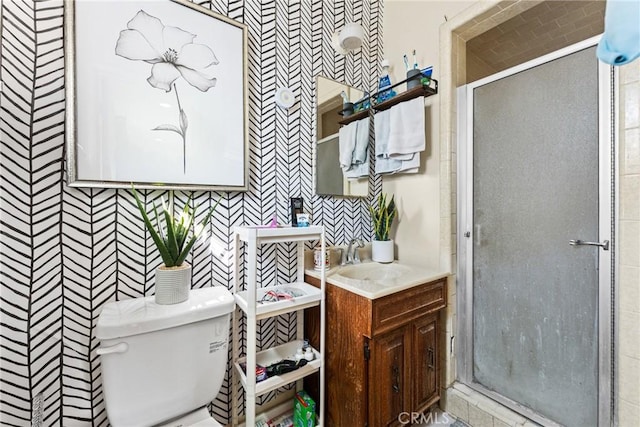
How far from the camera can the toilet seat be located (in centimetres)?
92

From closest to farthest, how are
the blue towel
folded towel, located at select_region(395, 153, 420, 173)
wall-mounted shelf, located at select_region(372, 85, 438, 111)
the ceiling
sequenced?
1. the blue towel
2. wall-mounted shelf, located at select_region(372, 85, 438, 111)
3. folded towel, located at select_region(395, 153, 420, 173)
4. the ceiling

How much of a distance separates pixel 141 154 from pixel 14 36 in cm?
47

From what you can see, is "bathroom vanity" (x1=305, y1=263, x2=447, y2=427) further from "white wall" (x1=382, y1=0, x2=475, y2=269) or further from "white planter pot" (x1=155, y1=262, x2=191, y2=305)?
"white planter pot" (x1=155, y1=262, x2=191, y2=305)

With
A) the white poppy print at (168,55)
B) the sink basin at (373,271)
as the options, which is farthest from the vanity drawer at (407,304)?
the white poppy print at (168,55)

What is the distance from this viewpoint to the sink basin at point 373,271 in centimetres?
141

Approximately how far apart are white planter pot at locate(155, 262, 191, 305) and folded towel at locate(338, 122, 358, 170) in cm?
103

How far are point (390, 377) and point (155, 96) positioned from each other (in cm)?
151

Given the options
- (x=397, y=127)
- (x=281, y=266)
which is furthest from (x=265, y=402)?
(x=397, y=127)

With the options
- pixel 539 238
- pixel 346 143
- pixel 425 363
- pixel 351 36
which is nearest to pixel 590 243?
pixel 539 238

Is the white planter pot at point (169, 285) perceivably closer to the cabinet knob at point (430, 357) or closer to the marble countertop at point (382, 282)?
the marble countertop at point (382, 282)

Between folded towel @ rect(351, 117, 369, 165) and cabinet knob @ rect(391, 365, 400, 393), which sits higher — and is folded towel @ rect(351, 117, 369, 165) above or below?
above

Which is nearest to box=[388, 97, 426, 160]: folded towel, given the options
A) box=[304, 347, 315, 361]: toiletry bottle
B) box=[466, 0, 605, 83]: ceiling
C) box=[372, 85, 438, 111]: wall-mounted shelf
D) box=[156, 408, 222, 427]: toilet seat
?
box=[372, 85, 438, 111]: wall-mounted shelf

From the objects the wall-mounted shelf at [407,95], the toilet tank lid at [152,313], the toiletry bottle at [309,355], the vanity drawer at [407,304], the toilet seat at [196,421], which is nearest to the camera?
the toilet tank lid at [152,313]

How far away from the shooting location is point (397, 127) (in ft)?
4.71
